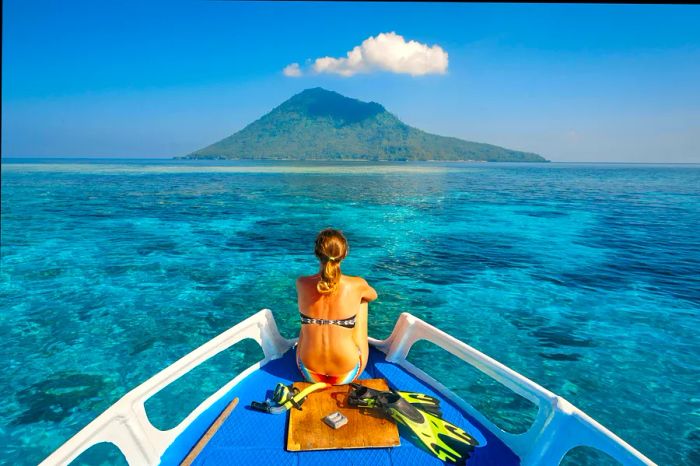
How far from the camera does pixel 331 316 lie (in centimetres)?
395

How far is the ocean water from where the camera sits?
251 inches

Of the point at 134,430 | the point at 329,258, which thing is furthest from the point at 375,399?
the point at 134,430

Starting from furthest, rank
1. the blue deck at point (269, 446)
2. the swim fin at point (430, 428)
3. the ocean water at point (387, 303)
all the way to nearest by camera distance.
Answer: the ocean water at point (387, 303) → the swim fin at point (430, 428) → the blue deck at point (269, 446)

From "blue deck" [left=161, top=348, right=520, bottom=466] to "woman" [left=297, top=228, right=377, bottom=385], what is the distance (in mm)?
631

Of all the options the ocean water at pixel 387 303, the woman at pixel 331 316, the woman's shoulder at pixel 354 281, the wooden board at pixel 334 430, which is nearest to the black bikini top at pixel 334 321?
the woman at pixel 331 316

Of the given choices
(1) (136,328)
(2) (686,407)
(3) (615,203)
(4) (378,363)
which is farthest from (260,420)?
(3) (615,203)

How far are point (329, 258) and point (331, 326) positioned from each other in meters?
0.76

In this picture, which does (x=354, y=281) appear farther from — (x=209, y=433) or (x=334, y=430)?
(x=209, y=433)

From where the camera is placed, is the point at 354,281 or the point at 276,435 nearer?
the point at 276,435

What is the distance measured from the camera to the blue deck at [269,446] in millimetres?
3197

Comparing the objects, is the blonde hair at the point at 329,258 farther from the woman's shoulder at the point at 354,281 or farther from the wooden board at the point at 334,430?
the wooden board at the point at 334,430

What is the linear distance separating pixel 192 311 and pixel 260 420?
666 cm

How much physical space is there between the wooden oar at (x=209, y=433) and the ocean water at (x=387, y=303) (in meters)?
3.33

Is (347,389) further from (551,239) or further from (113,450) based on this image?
(551,239)
